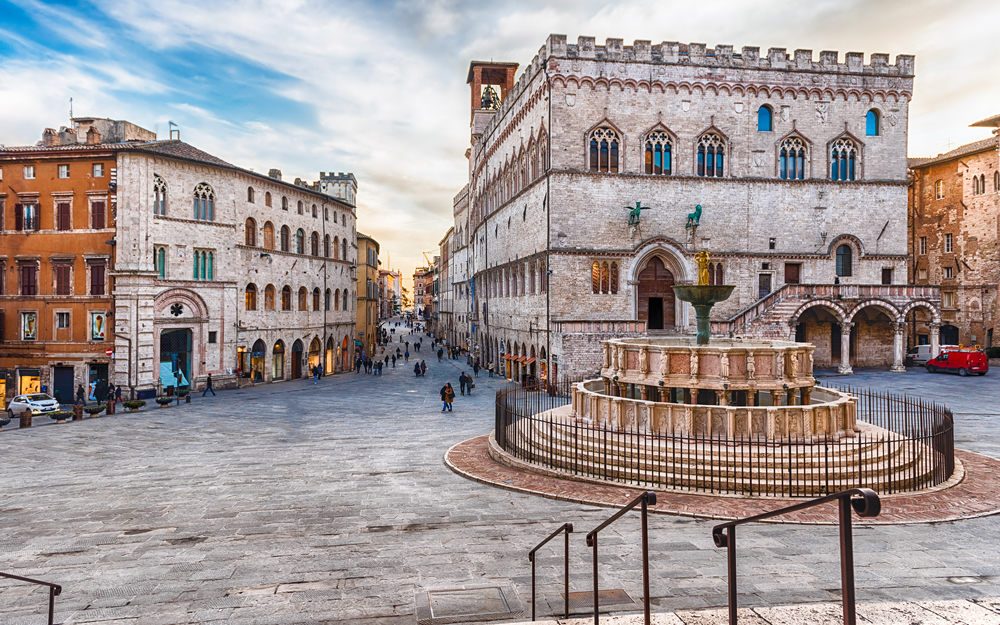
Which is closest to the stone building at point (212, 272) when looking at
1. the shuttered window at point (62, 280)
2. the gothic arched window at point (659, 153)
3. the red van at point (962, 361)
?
the shuttered window at point (62, 280)

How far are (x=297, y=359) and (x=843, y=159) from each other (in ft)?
129

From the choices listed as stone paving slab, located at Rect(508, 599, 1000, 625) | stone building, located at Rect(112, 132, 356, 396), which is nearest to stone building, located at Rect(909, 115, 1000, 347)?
stone paving slab, located at Rect(508, 599, 1000, 625)

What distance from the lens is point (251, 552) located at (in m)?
9.06

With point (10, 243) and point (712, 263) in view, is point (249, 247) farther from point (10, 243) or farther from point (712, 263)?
point (712, 263)

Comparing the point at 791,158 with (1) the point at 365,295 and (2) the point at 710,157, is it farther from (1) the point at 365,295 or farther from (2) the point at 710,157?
(1) the point at 365,295


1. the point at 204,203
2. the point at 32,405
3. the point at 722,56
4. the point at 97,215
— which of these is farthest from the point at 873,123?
the point at 32,405

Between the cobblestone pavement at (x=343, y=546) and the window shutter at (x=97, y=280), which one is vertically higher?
the window shutter at (x=97, y=280)

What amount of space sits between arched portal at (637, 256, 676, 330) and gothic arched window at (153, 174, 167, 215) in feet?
93.5

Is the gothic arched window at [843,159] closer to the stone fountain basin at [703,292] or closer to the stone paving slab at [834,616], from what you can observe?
the stone fountain basin at [703,292]

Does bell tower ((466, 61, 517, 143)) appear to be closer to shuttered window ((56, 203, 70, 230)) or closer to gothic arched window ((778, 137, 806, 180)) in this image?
gothic arched window ((778, 137, 806, 180))

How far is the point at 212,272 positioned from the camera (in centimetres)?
3581

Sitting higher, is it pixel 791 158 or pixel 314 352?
pixel 791 158

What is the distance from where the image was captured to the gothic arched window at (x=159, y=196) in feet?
108

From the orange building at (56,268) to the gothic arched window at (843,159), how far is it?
4324 cm
